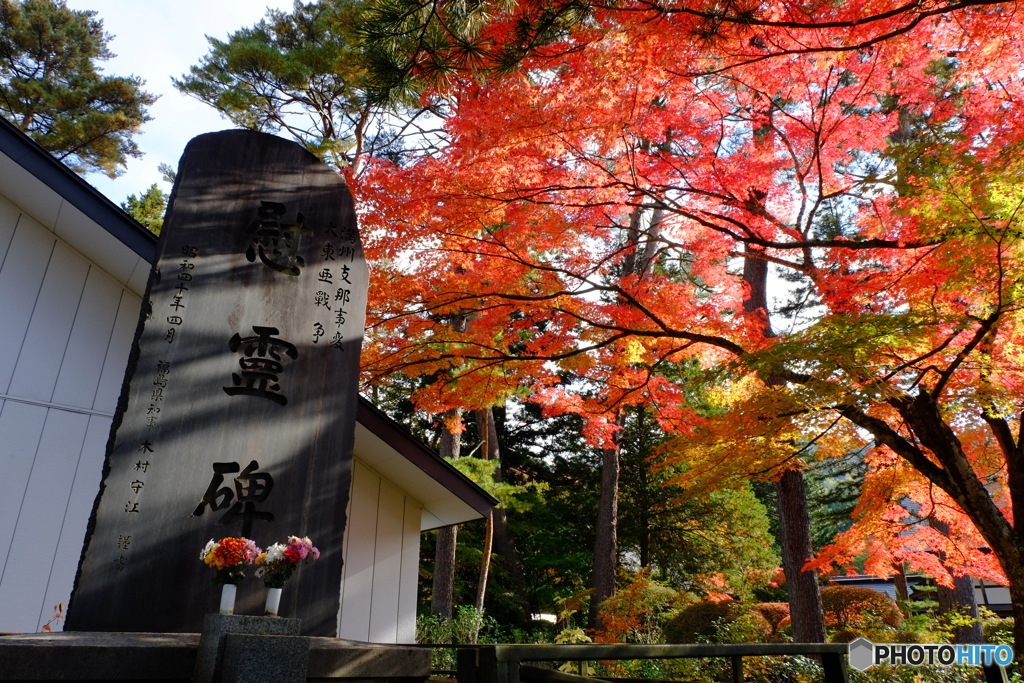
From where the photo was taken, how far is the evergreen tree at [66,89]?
17.1m

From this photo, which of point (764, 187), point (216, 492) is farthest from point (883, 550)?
point (216, 492)

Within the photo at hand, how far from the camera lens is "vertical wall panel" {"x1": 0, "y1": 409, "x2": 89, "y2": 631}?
214 inches

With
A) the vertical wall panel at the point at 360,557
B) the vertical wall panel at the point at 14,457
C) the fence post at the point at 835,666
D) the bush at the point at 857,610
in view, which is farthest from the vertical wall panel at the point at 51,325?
the bush at the point at 857,610

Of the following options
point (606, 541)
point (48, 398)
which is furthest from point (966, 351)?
point (606, 541)

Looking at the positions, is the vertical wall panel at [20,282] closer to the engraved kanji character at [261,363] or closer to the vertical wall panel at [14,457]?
the vertical wall panel at [14,457]

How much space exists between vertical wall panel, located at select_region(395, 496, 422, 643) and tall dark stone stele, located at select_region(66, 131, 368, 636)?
3026mm

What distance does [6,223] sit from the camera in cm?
616

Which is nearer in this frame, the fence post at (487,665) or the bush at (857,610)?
the fence post at (487,665)

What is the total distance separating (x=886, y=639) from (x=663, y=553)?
815 centimetres

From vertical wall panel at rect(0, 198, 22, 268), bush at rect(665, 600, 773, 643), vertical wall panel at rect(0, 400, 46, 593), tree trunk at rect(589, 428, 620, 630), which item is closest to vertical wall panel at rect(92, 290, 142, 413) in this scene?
vertical wall panel at rect(0, 400, 46, 593)

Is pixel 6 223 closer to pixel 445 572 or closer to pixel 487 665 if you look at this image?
pixel 487 665

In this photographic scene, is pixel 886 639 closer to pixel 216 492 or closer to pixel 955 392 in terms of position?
pixel 955 392

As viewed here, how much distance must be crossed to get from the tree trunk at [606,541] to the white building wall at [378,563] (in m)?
9.38

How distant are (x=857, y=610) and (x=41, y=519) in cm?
1600
